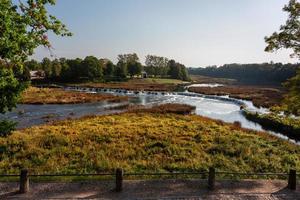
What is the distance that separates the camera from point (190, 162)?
67.2 feet

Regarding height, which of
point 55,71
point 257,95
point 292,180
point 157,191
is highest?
point 55,71

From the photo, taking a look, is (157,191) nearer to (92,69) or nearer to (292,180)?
(292,180)

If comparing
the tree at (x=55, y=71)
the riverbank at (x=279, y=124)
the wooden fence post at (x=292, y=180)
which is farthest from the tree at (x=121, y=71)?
the wooden fence post at (x=292, y=180)

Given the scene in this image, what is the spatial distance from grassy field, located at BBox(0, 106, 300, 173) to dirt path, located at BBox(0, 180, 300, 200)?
4.01 metres

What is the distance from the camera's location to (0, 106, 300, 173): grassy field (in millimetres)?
19391

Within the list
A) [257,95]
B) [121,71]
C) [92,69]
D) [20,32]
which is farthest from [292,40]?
[121,71]

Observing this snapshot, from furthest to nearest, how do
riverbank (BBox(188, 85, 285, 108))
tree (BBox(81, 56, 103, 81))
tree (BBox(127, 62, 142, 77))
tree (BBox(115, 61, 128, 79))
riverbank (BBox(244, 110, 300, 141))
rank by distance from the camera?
tree (BBox(127, 62, 142, 77)) < tree (BBox(115, 61, 128, 79)) < tree (BBox(81, 56, 103, 81)) < riverbank (BBox(188, 85, 285, 108)) < riverbank (BBox(244, 110, 300, 141))

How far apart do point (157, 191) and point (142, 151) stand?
9381 millimetres

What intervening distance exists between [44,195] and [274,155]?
1785 centimetres

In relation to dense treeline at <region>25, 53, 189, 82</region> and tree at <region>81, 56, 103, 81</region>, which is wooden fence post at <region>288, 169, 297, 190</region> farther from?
tree at <region>81, 56, 103, 81</region>

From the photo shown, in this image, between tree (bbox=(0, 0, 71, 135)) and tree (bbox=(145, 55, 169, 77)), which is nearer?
tree (bbox=(0, 0, 71, 135))

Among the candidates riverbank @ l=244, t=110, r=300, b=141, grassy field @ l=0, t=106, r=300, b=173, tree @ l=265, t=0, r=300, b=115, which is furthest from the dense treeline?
tree @ l=265, t=0, r=300, b=115

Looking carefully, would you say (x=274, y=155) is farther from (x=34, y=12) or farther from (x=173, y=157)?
(x=34, y=12)

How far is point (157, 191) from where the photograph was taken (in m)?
13.7
